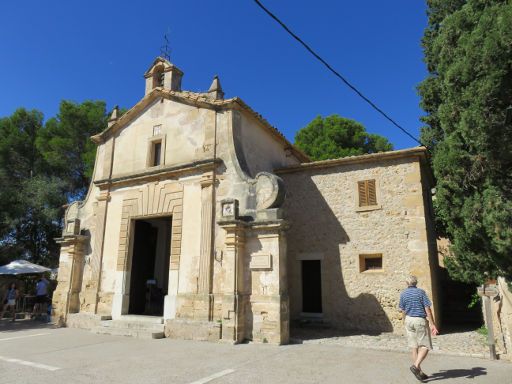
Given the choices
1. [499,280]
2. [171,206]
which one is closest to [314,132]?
[171,206]

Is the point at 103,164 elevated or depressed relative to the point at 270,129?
depressed

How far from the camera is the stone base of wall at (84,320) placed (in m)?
10.5

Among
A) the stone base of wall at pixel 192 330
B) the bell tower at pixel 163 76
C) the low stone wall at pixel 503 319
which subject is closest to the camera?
the low stone wall at pixel 503 319

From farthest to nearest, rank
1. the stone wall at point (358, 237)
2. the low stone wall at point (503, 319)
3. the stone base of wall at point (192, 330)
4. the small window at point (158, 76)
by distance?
1. the small window at point (158, 76)
2. the stone wall at point (358, 237)
3. the stone base of wall at point (192, 330)
4. the low stone wall at point (503, 319)

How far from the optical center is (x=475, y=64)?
240 inches

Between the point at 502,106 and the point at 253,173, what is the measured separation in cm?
668

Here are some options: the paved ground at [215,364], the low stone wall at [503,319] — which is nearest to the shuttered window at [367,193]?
the low stone wall at [503,319]

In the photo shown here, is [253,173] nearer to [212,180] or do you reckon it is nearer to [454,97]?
[212,180]

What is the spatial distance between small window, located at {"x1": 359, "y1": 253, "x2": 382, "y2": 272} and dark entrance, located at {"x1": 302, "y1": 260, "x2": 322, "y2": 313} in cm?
137

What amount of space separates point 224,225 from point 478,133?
5.58 meters

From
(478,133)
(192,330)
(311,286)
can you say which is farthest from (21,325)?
(478,133)

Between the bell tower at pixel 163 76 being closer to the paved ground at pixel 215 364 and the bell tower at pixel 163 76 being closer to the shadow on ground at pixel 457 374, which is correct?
the paved ground at pixel 215 364

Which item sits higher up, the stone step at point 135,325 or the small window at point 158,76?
the small window at point 158,76

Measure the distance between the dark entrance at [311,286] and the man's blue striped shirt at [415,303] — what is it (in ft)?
18.6
